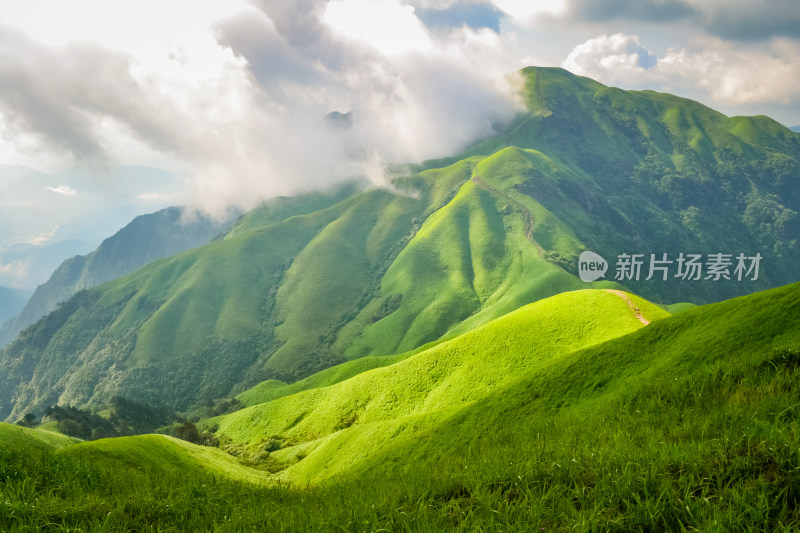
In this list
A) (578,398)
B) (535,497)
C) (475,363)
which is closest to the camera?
(535,497)

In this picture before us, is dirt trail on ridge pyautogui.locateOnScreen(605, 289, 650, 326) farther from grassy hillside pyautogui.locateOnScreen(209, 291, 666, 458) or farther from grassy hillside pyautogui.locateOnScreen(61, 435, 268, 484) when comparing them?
grassy hillside pyautogui.locateOnScreen(61, 435, 268, 484)

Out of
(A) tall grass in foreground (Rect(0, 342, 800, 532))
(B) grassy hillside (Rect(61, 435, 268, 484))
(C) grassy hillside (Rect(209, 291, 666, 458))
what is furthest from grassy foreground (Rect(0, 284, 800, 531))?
(C) grassy hillside (Rect(209, 291, 666, 458))

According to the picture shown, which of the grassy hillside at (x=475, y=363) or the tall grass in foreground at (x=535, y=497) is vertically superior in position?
the tall grass in foreground at (x=535, y=497)

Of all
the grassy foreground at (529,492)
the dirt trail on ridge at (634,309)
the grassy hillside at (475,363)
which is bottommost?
the grassy hillside at (475,363)

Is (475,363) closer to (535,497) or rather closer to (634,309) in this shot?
(634,309)

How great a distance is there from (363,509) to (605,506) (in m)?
4.06

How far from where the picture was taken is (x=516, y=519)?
22.2 ft

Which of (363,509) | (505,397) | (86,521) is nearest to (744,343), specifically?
(505,397)

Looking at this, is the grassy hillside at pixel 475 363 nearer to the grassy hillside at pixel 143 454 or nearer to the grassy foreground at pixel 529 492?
the grassy hillside at pixel 143 454

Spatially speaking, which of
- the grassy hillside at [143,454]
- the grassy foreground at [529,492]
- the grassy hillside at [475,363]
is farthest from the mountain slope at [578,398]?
the grassy hillside at [143,454]

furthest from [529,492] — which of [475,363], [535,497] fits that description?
[475,363]

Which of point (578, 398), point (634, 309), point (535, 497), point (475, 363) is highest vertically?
point (535, 497)

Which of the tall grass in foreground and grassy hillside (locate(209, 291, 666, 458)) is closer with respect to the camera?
the tall grass in foreground

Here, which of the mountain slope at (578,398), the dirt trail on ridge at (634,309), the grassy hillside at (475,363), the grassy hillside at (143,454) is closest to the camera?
the mountain slope at (578,398)
